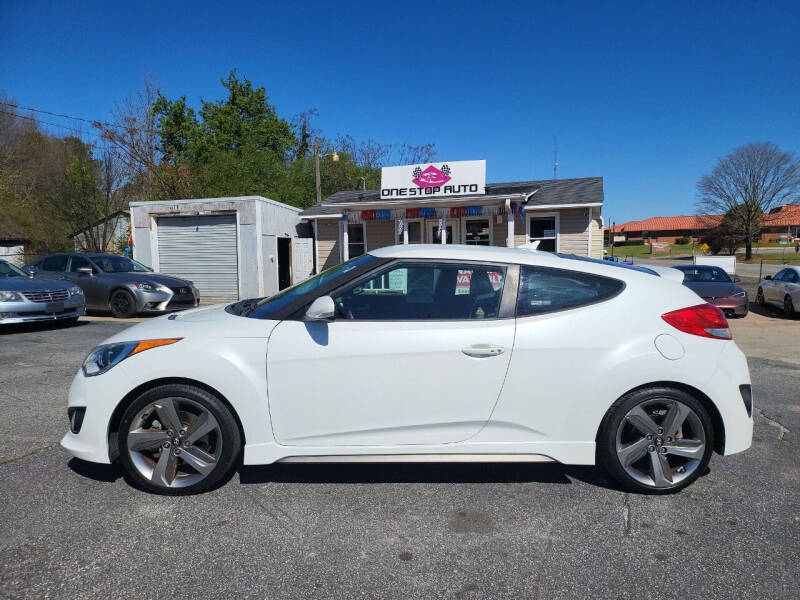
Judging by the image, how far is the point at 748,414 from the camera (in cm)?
313

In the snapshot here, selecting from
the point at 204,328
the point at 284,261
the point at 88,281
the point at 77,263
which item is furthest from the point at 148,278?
the point at 204,328

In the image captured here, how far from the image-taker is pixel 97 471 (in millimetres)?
3447

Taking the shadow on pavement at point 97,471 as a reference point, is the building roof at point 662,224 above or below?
above

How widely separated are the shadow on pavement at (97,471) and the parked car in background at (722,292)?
39.4ft

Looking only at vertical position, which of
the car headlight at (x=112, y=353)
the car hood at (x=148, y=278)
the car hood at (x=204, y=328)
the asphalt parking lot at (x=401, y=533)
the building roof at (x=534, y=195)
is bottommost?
the asphalt parking lot at (x=401, y=533)

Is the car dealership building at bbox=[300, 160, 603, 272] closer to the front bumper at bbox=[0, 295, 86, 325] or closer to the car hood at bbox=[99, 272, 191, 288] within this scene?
the car hood at bbox=[99, 272, 191, 288]

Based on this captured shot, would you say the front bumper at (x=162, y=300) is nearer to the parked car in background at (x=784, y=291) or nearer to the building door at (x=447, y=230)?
the building door at (x=447, y=230)

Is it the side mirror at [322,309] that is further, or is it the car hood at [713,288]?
the car hood at [713,288]

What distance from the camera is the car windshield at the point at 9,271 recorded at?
10170 mm

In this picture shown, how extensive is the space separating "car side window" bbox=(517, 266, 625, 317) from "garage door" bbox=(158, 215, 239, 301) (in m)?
14.9

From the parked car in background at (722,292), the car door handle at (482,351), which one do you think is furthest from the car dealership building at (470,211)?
the car door handle at (482,351)

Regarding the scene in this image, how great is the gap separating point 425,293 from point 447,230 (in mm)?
14081

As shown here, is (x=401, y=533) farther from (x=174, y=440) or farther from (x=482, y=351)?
(x=174, y=440)

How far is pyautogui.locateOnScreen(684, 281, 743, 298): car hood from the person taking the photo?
12445 millimetres
